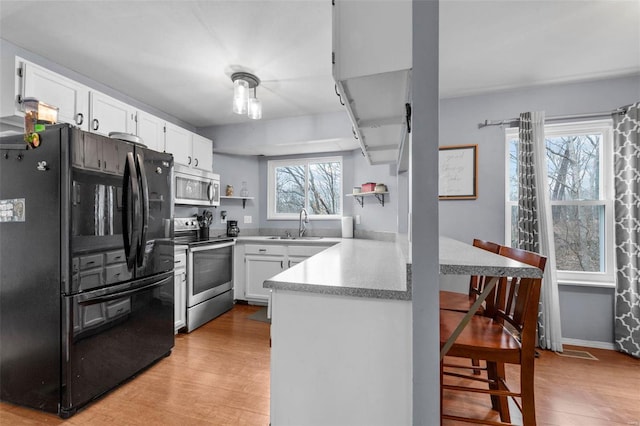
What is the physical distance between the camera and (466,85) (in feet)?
8.89

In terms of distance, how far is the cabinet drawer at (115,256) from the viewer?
1.83 meters

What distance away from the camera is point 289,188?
4.30 meters

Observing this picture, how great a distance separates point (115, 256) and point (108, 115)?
1369mm

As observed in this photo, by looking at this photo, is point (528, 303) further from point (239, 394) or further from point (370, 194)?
point (370, 194)

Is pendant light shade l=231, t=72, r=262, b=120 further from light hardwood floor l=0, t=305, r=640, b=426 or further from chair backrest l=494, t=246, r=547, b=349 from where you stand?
chair backrest l=494, t=246, r=547, b=349

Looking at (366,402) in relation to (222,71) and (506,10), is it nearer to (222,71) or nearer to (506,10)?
(506,10)

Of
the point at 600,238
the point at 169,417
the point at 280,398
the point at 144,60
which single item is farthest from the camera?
the point at 600,238

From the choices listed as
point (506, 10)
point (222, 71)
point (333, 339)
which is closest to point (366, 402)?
point (333, 339)

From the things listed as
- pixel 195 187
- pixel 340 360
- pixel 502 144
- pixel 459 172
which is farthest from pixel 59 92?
pixel 502 144

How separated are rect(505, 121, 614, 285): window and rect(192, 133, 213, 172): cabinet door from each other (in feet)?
11.4

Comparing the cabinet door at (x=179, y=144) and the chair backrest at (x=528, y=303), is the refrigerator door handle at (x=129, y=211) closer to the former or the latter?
the cabinet door at (x=179, y=144)

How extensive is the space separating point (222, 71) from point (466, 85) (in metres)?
2.26

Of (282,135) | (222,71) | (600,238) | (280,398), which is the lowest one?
(280,398)

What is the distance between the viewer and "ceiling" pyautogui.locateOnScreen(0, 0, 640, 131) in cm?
171
